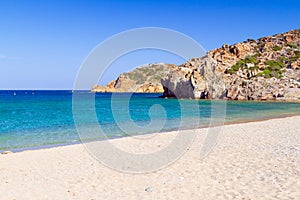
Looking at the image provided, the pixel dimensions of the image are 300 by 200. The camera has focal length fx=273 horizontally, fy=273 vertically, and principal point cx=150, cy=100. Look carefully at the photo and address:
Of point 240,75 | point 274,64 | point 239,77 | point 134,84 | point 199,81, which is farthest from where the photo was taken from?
point 134,84

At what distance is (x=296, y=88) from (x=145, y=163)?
6494 centimetres

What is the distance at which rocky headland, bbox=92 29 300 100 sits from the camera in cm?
6688

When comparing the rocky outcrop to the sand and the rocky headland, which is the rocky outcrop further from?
the sand

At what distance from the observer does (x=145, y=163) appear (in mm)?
10156

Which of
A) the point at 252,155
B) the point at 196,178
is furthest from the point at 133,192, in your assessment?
the point at 252,155

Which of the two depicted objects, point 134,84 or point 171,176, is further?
point 134,84

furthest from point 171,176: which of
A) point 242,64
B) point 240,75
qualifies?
point 242,64

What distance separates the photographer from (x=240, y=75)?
76.2 m

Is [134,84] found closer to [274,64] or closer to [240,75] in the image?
[240,75]

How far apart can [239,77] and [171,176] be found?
230 feet

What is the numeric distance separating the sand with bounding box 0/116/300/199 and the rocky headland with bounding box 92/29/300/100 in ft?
190

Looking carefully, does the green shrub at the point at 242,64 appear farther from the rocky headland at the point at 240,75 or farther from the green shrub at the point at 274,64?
the green shrub at the point at 274,64

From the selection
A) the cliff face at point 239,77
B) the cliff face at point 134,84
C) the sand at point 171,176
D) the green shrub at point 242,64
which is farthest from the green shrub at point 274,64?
the sand at point 171,176

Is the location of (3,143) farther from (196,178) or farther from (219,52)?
(219,52)
